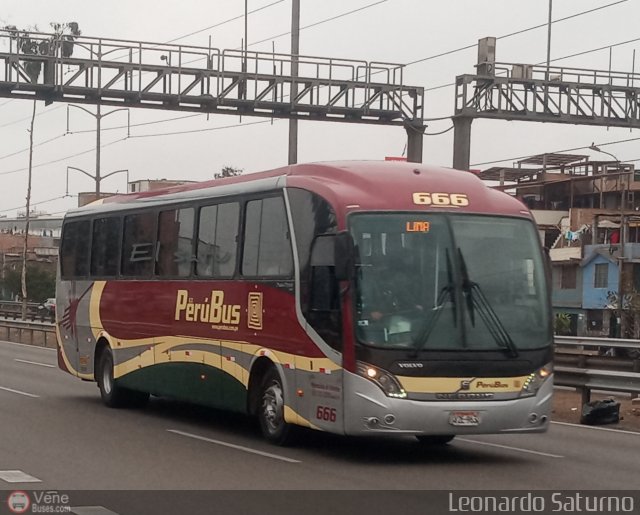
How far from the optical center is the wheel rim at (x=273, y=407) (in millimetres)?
13750

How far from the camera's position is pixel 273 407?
13961mm

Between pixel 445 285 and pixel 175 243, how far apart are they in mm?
5539

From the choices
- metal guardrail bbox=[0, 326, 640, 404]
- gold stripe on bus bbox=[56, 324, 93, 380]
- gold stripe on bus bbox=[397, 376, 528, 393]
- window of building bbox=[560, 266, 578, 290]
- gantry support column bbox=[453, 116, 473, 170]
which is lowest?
gold stripe on bus bbox=[56, 324, 93, 380]

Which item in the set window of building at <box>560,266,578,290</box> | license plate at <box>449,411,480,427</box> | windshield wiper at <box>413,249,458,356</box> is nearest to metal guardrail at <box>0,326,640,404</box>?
license plate at <box>449,411,480,427</box>

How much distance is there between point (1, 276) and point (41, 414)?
7669 cm

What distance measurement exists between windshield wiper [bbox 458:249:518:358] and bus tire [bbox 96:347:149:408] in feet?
24.9

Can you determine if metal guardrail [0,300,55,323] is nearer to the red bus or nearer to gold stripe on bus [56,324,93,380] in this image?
gold stripe on bus [56,324,93,380]

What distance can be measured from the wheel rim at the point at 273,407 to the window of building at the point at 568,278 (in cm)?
5175

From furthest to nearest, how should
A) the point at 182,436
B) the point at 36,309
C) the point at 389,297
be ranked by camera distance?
1. the point at 36,309
2. the point at 182,436
3. the point at 389,297

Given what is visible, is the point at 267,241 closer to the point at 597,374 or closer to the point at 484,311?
the point at 484,311

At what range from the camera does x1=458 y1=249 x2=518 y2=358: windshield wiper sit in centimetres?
1259

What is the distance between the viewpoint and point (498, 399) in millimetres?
12578
